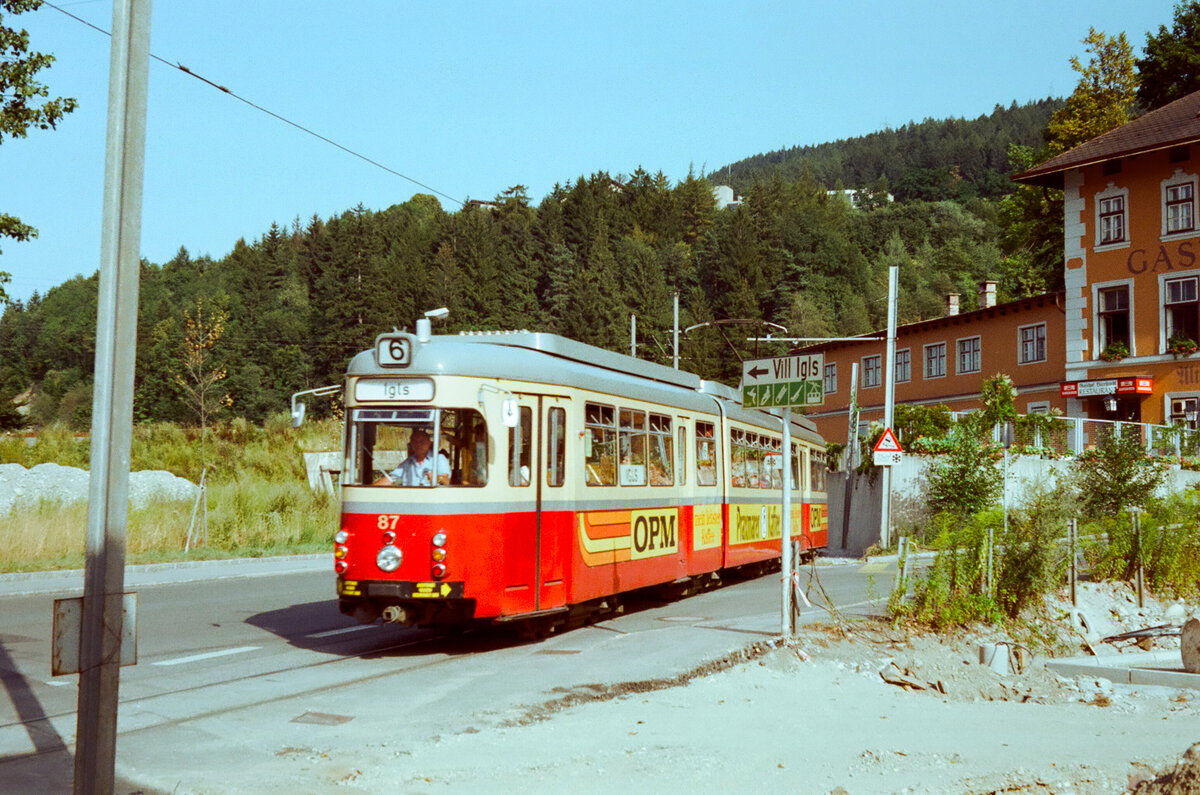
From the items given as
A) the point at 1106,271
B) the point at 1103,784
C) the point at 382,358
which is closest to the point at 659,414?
the point at 382,358

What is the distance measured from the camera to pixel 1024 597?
1294cm

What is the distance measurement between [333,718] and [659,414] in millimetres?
7628

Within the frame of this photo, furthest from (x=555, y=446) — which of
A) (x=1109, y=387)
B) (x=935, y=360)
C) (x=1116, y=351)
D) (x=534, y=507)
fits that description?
(x=935, y=360)

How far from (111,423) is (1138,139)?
41428mm

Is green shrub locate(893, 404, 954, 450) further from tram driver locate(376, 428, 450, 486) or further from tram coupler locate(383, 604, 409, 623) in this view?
tram coupler locate(383, 604, 409, 623)

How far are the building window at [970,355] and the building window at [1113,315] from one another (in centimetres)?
860

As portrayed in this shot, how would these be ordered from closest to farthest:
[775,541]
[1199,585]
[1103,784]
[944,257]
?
[1103,784]
[1199,585]
[775,541]
[944,257]

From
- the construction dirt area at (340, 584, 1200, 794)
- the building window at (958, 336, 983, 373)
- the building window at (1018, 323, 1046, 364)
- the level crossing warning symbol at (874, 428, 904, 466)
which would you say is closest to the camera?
the construction dirt area at (340, 584, 1200, 794)

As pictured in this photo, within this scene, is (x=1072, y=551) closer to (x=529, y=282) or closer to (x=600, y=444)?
(x=600, y=444)

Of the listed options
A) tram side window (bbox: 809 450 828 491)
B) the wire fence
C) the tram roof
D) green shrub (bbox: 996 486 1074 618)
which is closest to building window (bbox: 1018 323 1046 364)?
the wire fence

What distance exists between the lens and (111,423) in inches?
196

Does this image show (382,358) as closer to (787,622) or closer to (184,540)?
(787,622)

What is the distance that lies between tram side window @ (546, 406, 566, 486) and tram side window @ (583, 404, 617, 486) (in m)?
0.48

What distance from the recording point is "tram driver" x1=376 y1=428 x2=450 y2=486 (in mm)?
11484
